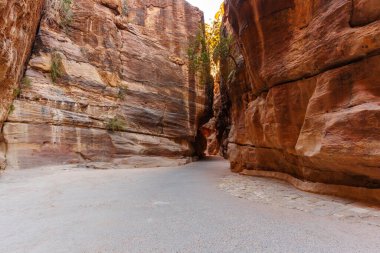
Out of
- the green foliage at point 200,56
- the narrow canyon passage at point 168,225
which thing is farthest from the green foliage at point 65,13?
the narrow canyon passage at point 168,225

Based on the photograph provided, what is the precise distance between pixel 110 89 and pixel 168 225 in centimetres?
1138

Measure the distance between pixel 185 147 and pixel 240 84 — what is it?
739 centimetres

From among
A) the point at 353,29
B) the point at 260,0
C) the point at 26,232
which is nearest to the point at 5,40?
the point at 26,232

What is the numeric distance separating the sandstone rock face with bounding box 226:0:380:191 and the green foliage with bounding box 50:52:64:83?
28.9 ft

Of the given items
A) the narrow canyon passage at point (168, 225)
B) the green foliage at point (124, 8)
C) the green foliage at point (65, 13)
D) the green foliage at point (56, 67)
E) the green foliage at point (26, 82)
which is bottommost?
the narrow canyon passage at point (168, 225)

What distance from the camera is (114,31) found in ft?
47.3

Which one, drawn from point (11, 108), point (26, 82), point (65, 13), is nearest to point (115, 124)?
point (26, 82)

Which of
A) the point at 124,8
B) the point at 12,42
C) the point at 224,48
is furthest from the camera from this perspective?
the point at 124,8

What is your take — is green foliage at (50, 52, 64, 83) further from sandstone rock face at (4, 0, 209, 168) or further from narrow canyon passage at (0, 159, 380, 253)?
narrow canyon passage at (0, 159, 380, 253)

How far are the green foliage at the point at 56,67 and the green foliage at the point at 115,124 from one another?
3.31 m

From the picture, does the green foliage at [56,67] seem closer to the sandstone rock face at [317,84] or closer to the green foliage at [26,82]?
the green foliage at [26,82]

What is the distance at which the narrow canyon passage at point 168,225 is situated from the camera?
2.69m

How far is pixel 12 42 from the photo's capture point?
816 centimetres

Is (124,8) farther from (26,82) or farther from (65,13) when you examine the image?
(26,82)
